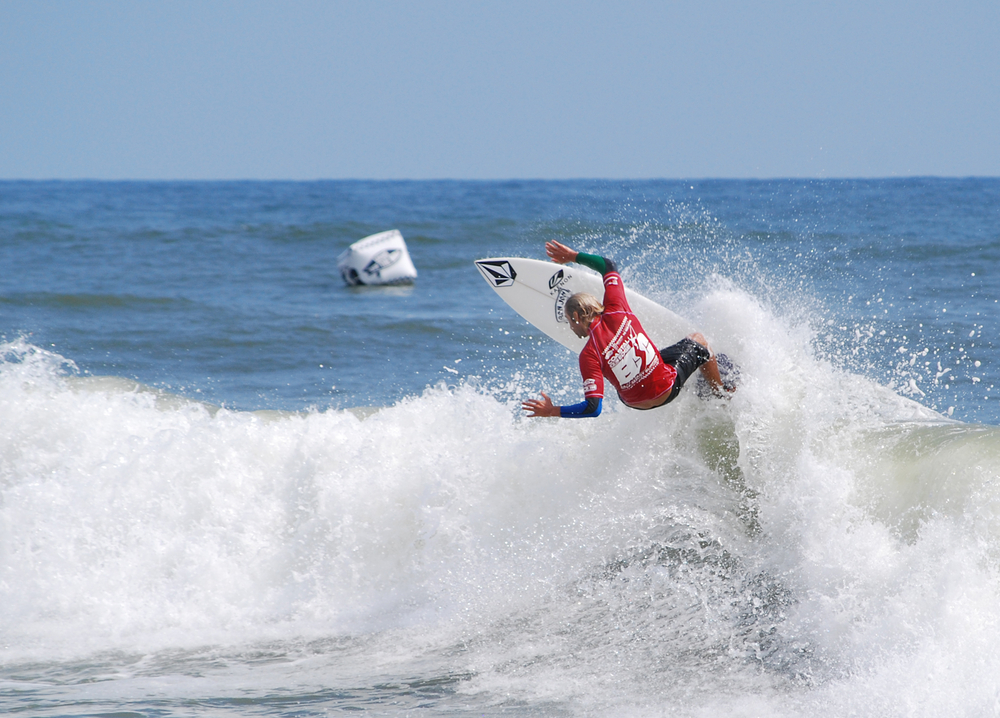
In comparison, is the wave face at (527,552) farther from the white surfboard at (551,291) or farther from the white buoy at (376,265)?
the white buoy at (376,265)

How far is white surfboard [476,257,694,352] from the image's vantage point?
6.61 meters

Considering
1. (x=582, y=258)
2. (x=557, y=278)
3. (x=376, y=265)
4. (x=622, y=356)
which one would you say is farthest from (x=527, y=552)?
(x=376, y=265)

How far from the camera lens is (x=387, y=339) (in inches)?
456

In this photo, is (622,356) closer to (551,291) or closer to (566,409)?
(566,409)

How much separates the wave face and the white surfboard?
0.50 m

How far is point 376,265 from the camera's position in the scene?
17344 millimetres

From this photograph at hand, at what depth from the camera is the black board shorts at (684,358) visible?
5512 millimetres

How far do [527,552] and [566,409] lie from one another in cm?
124

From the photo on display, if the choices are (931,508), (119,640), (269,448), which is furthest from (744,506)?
(119,640)

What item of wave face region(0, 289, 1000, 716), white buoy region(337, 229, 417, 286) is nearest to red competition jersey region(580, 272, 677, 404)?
wave face region(0, 289, 1000, 716)

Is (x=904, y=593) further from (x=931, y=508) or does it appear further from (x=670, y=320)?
(x=670, y=320)

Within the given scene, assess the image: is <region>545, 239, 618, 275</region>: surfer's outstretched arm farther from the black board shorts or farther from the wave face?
the wave face

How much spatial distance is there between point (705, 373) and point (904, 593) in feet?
6.34

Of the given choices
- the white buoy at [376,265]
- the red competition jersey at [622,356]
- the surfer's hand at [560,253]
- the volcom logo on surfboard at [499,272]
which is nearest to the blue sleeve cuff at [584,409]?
the red competition jersey at [622,356]
